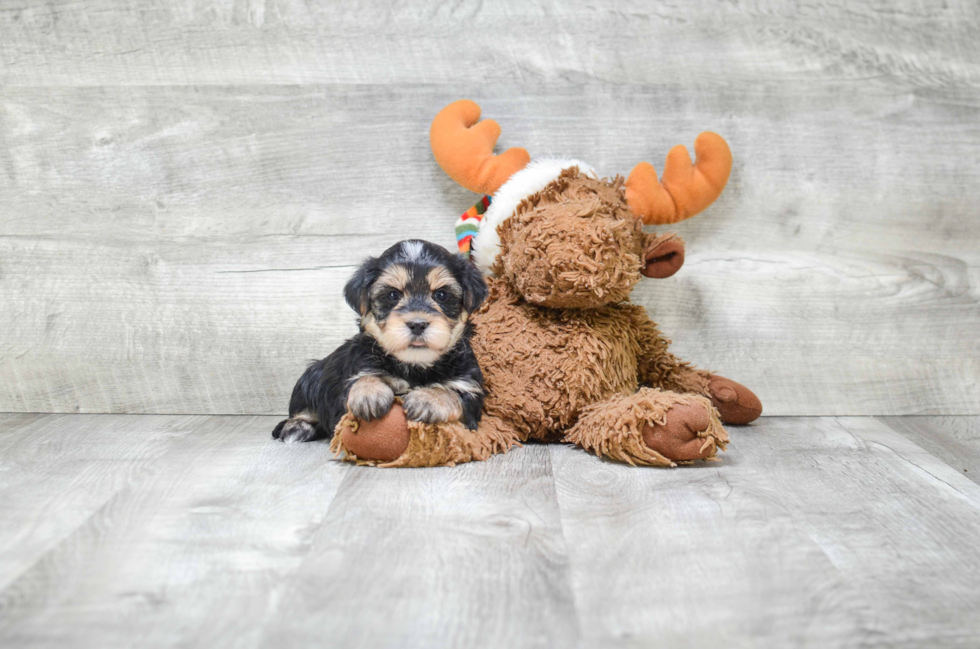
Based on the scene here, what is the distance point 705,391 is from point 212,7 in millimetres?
2083

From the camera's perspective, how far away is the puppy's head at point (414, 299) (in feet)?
6.28

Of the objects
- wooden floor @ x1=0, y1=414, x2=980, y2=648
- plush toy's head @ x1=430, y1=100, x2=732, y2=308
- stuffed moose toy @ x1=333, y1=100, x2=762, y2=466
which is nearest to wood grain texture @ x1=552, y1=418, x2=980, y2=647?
wooden floor @ x1=0, y1=414, x2=980, y2=648

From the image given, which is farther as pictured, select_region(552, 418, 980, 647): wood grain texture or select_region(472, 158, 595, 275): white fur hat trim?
select_region(472, 158, 595, 275): white fur hat trim

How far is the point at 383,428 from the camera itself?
1958mm

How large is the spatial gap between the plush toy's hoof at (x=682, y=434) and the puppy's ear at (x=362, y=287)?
0.81 m

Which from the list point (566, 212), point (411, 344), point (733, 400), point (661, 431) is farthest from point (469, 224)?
point (733, 400)

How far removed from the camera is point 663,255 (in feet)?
7.52

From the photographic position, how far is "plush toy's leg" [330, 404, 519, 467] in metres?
1.96

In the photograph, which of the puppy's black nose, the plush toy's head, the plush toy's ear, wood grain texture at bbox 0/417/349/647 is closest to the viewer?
wood grain texture at bbox 0/417/349/647

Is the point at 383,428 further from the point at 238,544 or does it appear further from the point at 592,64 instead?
the point at 592,64

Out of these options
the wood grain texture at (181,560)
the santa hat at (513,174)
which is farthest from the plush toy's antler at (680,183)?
the wood grain texture at (181,560)

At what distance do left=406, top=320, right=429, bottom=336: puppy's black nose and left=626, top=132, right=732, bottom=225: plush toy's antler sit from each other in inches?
33.8

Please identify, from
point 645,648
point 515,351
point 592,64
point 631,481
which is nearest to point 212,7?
point 592,64

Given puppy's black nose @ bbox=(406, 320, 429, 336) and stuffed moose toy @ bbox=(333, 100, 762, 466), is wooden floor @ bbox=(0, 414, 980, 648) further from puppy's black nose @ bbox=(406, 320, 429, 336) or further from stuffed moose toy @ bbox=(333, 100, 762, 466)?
puppy's black nose @ bbox=(406, 320, 429, 336)
